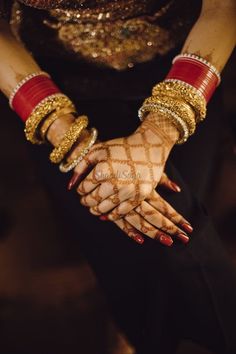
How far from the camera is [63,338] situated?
1162 millimetres

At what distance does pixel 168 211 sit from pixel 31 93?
412 millimetres

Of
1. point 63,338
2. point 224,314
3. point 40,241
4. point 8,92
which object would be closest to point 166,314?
point 224,314

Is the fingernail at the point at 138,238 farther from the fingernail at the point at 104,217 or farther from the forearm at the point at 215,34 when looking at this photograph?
the forearm at the point at 215,34

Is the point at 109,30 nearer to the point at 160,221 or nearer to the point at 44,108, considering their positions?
the point at 44,108

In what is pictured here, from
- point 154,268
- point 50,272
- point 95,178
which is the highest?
point 95,178

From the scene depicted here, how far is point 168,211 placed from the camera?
79cm

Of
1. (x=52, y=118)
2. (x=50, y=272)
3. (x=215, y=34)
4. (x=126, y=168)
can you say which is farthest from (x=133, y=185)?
(x=50, y=272)

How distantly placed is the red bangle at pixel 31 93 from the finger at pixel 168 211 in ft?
1.10

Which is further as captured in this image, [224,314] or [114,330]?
[114,330]

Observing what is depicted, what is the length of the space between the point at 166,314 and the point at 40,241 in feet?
2.43

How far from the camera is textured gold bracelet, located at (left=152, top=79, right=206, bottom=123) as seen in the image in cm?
78

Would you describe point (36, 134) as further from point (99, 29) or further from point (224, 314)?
point (224, 314)

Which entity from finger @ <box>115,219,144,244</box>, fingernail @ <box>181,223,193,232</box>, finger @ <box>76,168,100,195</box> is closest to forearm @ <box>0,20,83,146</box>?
finger @ <box>76,168,100,195</box>

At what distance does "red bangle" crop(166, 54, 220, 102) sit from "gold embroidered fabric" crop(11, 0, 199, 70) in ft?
0.51
